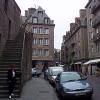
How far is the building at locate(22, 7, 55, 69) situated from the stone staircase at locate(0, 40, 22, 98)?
44997 millimetres

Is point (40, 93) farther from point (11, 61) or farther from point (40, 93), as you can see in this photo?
point (11, 61)

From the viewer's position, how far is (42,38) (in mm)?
67875

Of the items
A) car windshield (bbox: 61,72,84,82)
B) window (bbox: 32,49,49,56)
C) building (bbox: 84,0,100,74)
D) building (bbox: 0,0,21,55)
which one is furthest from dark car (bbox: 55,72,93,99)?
window (bbox: 32,49,49,56)

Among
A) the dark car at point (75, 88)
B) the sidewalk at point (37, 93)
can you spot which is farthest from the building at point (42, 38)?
the dark car at point (75, 88)

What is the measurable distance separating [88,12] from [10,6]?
3815cm

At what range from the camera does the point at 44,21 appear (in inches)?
2763

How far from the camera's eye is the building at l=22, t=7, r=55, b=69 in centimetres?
6619

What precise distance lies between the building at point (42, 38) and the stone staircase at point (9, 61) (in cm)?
4500

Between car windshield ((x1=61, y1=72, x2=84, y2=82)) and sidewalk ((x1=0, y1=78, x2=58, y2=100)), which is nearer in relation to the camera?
sidewalk ((x1=0, y1=78, x2=58, y2=100))

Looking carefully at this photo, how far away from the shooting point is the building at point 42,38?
66188 mm

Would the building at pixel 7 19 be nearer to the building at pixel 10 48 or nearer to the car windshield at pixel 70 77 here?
the building at pixel 10 48

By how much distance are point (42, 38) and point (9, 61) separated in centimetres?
5124

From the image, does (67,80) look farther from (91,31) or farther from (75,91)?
(91,31)

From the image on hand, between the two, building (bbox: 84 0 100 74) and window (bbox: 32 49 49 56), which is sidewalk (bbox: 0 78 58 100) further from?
window (bbox: 32 49 49 56)
